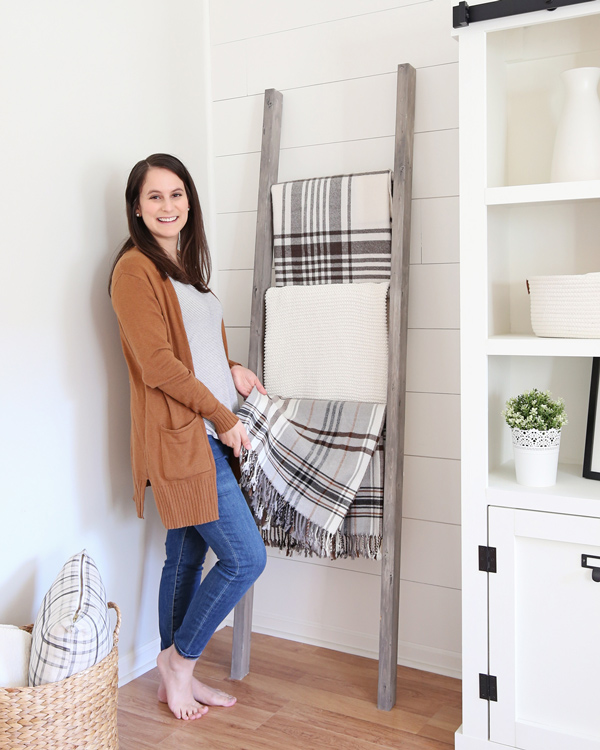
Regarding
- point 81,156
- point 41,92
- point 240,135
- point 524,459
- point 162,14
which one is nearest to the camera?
point 524,459

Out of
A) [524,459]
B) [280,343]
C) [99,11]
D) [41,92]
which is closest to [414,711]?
[524,459]

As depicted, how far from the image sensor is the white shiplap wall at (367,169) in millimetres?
2054

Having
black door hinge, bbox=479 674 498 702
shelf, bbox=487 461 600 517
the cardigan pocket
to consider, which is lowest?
black door hinge, bbox=479 674 498 702

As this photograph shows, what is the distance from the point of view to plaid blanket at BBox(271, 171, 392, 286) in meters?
2.03

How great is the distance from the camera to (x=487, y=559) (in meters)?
1.67

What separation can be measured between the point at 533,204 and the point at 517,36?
15.3 inches

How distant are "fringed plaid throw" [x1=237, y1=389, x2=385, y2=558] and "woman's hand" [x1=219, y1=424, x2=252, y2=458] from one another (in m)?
0.06

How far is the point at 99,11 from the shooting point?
6.48ft

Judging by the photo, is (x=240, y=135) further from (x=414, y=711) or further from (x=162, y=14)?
(x=414, y=711)

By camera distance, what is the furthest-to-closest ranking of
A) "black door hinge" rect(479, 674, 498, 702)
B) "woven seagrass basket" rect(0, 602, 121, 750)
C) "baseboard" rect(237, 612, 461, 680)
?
1. "baseboard" rect(237, 612, 461, 680)
2. "black door hinge" rect(479, 674, 498, 702)
3. "woven seagrass basket" rect(0, 602, 121, 750)

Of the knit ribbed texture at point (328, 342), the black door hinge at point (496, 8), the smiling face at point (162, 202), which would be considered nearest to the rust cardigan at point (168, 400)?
the smiling face at point (162, 202)

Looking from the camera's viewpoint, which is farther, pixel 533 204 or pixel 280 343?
pixel 280 343

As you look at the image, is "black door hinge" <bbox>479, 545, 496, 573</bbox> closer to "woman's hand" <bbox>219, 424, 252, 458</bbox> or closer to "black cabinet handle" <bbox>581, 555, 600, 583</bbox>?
"black cabinet handle" <bbox>581, 555, 600, 583</bbox>

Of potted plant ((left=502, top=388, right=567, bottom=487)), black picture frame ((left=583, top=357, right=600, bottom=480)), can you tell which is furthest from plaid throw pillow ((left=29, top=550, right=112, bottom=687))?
black picture frame ((left=583, top=357, right=600, bottom=480))
